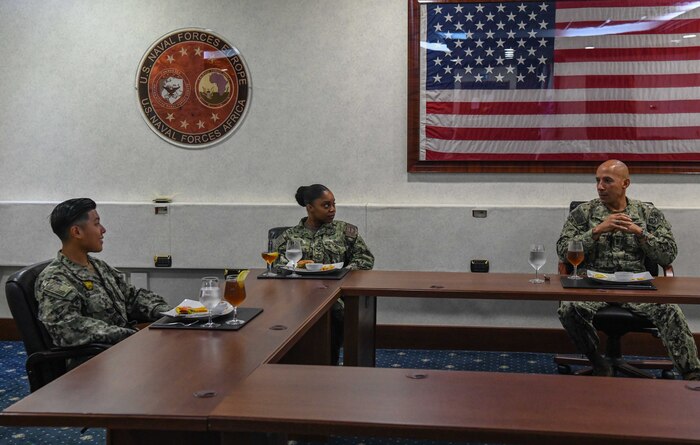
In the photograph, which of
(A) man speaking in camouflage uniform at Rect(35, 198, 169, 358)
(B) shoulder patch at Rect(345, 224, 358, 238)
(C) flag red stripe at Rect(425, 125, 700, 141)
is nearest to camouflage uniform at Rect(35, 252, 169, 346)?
(A) man speaking in camouflage uniform at Rect(35, 198, 169, 358)

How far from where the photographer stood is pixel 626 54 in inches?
189

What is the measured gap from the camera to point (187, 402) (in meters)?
1.79

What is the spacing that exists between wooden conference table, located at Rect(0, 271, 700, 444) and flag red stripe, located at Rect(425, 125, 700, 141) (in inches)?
106

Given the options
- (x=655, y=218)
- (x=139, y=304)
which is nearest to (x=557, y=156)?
(x=655, y=218)

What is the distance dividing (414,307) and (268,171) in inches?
53.9

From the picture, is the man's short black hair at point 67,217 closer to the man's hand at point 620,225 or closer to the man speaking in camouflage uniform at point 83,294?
the man speaking in camouflage uniform at point 83,294

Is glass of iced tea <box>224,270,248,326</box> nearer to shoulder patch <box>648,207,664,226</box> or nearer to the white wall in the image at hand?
the white wall

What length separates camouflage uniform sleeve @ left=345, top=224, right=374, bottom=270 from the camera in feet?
13.8

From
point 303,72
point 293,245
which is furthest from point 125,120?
point 293,245

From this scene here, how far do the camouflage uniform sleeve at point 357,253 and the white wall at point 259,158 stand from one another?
0.70 meters

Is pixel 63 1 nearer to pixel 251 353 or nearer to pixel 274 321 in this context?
pixel 274 321

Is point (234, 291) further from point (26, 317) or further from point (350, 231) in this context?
point (350, 231)

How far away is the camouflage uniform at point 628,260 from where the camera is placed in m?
3.73

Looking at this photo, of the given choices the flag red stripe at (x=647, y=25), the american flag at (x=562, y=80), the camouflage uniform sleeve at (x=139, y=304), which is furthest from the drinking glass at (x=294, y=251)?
the flag red stripe at (x=647, y=25)
